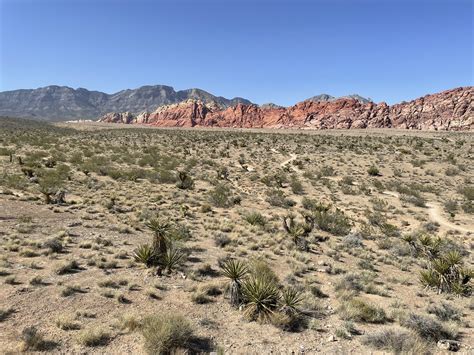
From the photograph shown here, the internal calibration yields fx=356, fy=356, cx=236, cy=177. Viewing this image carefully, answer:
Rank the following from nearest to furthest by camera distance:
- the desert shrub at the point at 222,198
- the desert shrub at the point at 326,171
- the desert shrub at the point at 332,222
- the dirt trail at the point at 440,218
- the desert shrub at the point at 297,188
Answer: the desert shrub at the point at 332,222 < the dirt trail at the point at 440,218 < the desert shrub at the point at 222,198 < the desert shrub at the point at 297,188 < the desert shrub at the point at 326,171

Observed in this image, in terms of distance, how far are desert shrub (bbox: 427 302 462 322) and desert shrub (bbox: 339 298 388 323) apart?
56.8 inches

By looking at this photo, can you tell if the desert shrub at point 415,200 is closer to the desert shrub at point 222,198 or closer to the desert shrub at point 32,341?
the desert shrub at point 222,198

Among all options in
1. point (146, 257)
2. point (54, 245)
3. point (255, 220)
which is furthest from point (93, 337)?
point (255, 220)

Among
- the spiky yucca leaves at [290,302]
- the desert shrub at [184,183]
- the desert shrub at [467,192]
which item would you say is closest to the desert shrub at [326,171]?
the desert shrub at [467,192]

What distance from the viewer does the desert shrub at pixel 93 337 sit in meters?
7.00

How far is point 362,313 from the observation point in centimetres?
889

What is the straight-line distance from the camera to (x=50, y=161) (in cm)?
3039

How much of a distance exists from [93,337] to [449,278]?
10.5 m

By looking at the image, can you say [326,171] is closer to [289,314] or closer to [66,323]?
[289,314]

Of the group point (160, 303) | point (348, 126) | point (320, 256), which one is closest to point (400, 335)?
point (160, 303)

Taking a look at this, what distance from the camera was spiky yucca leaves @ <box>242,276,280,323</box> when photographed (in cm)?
856

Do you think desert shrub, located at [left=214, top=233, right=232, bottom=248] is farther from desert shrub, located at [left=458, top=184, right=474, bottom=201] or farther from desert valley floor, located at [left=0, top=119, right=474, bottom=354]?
desert shrub, located at [left=458, top=184, right=474, bottom=201]

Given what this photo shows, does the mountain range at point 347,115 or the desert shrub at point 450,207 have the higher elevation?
the mountain range at point 347,115

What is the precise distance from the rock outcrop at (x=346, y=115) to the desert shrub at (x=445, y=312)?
10369 cm
